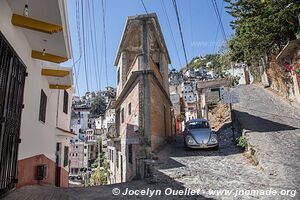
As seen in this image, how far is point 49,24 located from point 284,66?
14.1m

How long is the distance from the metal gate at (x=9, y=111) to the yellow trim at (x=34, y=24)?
68 centimetres

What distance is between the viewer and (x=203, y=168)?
762 cm

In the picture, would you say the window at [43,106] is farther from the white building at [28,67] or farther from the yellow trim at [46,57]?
the yellow trim at [46,57]

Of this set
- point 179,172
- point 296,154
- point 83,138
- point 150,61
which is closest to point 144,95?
point 150,61

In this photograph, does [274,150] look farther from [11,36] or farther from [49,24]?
[11,36]

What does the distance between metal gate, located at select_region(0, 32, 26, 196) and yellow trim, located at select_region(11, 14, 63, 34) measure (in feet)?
2.24

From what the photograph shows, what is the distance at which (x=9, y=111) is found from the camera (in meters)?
4.58

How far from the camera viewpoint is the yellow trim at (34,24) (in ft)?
15.8

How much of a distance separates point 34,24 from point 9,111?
209 cm

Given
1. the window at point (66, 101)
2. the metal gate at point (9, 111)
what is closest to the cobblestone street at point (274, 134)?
the metal gate at point (9, 111)

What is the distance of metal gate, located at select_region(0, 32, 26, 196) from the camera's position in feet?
13.8

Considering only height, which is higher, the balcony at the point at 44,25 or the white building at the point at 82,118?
the white building at the point at 82,118

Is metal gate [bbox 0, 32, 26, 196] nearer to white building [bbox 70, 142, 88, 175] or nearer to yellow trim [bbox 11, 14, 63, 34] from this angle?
yellow trim [bbox 11, 14, 63, 34]

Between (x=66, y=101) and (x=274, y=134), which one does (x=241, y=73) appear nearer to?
(x=274, y=134)
